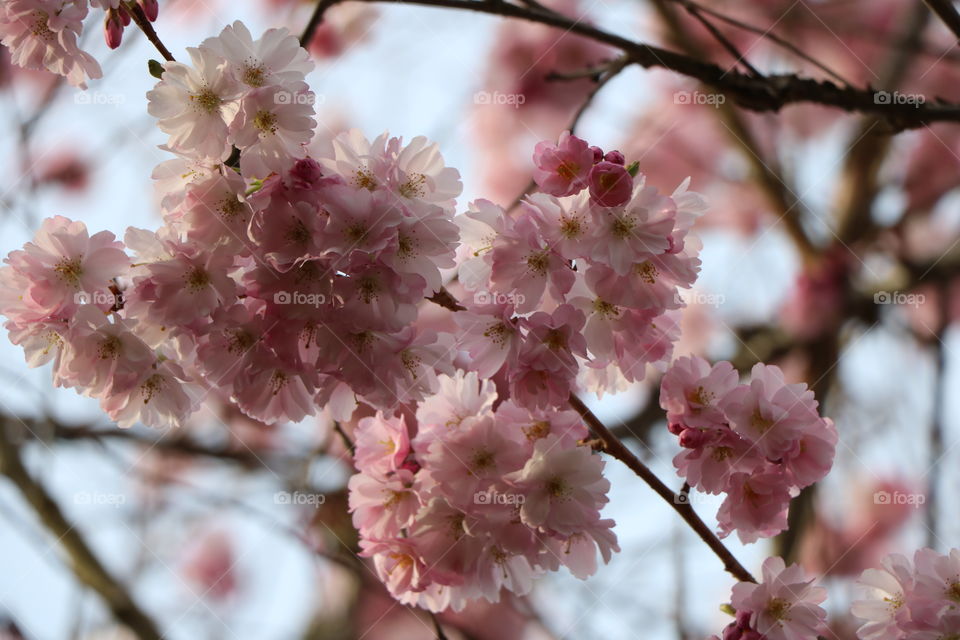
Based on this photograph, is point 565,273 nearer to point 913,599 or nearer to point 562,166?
point 562,166

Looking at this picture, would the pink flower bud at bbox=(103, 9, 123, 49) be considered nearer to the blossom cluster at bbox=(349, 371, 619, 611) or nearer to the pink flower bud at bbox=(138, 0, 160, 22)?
the pink flower bud at bbox=(138, 0, 160, 22)

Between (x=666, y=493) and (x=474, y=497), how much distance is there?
0.96 ft

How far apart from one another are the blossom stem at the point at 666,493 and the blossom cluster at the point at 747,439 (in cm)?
3

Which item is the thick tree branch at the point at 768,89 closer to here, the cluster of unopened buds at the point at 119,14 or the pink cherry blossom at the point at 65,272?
the cluster of unopened buds at the point at 119,14

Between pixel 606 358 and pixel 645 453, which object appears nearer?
pixel 606 358

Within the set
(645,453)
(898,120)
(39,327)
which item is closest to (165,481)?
(645,453)

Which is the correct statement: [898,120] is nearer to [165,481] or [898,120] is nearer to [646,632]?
[646,632]

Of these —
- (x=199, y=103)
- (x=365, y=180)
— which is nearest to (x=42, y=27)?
(x=199, y=103)

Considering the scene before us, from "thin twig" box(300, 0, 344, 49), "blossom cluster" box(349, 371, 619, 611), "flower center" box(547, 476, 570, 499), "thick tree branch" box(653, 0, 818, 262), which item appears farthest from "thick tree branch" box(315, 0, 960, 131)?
"thick tree branch" box(653, 0, 818, 262)

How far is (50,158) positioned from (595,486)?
214 inches

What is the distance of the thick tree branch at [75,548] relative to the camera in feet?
8.55

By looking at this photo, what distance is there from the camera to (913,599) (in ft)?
4.60

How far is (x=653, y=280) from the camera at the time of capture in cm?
135

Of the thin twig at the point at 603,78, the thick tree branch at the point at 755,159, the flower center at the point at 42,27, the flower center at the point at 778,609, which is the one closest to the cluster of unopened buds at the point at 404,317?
the flower center at the point at 778,609
